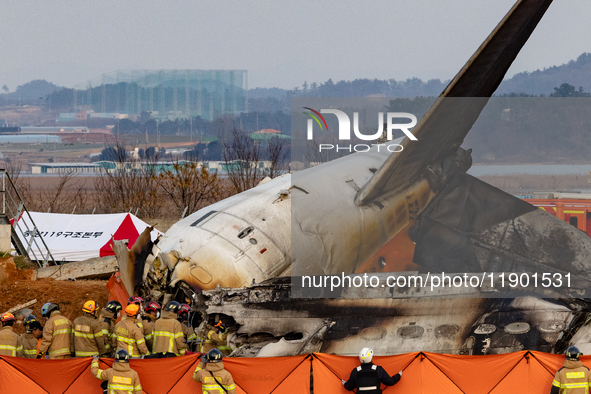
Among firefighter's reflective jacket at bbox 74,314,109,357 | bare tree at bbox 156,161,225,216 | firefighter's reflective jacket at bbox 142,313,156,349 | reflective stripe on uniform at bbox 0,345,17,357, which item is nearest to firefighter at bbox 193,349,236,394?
firefighter's reflective jacket at bbox 142,313,156,349

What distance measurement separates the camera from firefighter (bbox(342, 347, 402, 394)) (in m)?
10.5

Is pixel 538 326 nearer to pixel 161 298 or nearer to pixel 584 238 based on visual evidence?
Result: pixel 584 238

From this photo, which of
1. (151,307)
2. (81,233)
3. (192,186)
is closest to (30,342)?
(151,307)

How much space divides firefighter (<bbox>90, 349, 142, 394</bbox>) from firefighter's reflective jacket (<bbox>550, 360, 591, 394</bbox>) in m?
7.05

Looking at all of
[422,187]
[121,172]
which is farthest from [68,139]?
[422,187]

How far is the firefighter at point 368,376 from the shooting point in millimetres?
10469

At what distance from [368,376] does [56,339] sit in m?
6.14

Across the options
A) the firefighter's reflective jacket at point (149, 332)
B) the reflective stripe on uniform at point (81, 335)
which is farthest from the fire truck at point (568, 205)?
the reflective stripe on uniform at point (81, 335)

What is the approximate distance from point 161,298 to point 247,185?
40.5 meters

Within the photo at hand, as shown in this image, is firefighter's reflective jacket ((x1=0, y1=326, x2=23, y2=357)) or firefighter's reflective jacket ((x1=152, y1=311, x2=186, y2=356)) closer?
firefighter's reflective jacket ((x1=0, y1=326, x2=23, y2=357))

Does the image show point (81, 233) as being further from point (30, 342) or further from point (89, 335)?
point (89, 335)

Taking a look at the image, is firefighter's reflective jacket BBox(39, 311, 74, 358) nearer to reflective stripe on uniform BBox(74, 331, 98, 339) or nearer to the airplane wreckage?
reflective stripe on uniform BBox(74, 331, 98, 339)

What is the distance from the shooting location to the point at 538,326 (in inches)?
595

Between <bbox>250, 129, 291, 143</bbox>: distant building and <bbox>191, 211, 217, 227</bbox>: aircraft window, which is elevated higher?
<bbox>191, 211, 217, 227</bbox>: aircraft window
